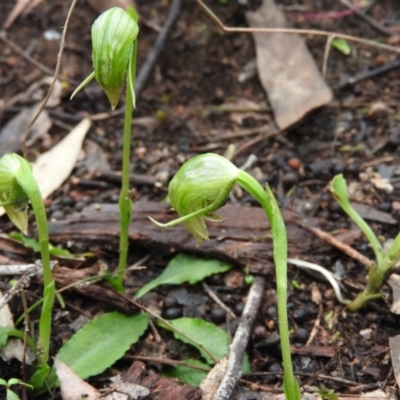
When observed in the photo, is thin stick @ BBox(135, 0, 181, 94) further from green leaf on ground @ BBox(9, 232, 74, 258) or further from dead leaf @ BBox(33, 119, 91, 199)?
green leaf on ground @ BBox(9, 232, 74, 258)

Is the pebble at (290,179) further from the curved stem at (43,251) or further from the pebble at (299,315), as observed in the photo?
the curved stem at (43,251)

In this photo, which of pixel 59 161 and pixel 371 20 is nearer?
pixel 59 161

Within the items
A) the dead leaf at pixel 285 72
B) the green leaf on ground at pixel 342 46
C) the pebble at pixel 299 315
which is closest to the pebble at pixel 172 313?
the pebble at pixel 299 315

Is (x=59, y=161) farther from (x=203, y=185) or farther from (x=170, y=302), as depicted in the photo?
(x=203, y=185)

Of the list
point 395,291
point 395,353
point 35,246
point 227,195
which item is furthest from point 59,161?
point 395,353

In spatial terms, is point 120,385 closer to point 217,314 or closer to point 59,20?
point 217,314
